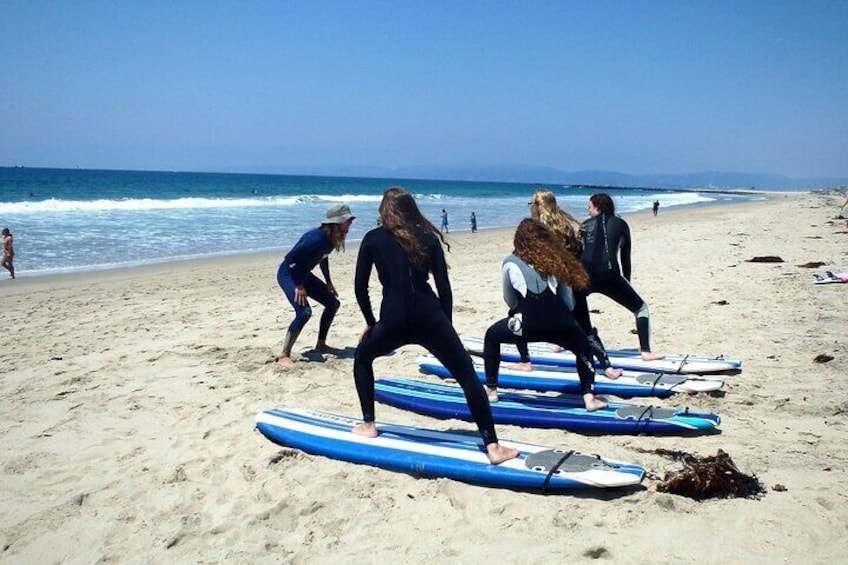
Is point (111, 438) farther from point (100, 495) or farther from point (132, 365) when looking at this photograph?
point (132, 365)

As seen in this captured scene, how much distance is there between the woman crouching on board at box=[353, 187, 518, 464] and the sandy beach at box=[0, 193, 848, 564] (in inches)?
21.8

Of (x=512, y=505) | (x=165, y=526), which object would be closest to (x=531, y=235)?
(x=512, y=505)

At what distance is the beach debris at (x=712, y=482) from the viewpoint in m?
A: 3.15

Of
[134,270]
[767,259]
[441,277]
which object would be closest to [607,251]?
[441,277]

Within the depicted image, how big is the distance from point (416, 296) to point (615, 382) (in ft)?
8.13

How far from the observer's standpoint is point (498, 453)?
3484 mm

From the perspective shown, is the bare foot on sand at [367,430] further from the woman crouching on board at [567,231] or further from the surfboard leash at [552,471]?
the woman crouching on board at [567,231]

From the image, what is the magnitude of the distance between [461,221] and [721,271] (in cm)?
2334

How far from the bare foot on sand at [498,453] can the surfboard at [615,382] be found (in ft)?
3.96

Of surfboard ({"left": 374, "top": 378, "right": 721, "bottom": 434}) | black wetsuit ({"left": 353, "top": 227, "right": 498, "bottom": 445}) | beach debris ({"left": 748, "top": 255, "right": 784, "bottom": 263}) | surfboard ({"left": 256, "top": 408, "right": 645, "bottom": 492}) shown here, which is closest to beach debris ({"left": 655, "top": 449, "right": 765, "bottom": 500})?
surfboard ({"left": 256, "top": 408, "right": 645, "bottom": 492})

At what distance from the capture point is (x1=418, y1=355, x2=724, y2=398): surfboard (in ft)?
16.0

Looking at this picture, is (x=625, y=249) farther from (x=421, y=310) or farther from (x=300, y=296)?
(x=300, y=296)

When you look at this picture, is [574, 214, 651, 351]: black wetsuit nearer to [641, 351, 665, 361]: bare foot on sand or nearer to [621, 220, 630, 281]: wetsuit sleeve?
[621, 220, 630, 281]: wetsuit sleeve

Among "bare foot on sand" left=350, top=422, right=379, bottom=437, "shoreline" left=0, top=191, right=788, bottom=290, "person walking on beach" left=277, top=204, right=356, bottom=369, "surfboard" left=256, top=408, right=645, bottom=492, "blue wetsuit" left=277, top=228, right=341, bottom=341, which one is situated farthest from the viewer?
"shoreline" left=0, top=191, right=788, bottom=290
